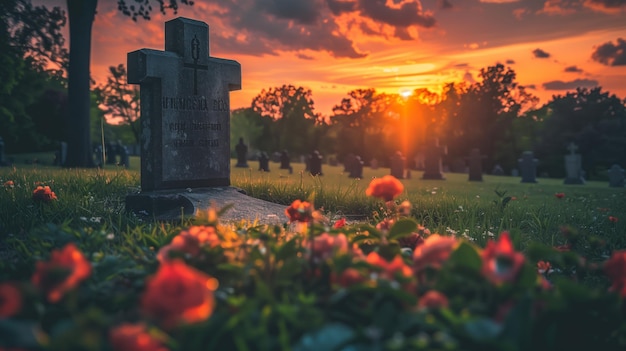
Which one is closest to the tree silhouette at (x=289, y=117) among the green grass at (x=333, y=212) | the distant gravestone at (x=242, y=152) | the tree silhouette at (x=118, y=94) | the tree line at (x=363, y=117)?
the tree line at (x=363, y=117)

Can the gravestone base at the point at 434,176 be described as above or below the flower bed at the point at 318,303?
below

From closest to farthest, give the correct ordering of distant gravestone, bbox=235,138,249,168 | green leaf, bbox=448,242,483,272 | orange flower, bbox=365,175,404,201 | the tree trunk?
green leaf, bbox=448,242,483,272 < orange flower, bbox=365,175,404,201 < the tree trunk < distant gravestone, bbox=235,138,249,168

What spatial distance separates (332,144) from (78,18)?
49723 mm

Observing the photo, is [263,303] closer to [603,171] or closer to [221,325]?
[221,325]

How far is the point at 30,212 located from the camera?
534 cm

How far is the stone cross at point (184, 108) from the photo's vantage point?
7441mm

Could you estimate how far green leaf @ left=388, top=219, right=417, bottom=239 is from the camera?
254 cm

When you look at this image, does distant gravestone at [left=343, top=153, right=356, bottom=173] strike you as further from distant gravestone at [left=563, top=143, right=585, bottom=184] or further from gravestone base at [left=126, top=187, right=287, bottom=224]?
gravestone base at [left=126, top=187, right=287, bottom=224]

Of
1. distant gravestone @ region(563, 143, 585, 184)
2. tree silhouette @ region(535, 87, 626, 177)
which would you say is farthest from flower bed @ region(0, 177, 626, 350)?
tree silhouette @ region(535, 87, 626, 177)

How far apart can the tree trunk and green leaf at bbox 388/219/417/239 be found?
633 inches

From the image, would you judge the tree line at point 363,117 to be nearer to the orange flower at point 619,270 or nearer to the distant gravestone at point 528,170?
the distant gravestone at point 528,170

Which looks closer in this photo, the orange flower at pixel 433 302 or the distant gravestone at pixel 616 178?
the orange flower at pixel 433 302

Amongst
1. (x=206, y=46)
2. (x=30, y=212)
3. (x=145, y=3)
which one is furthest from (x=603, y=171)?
(x=30, y=212)

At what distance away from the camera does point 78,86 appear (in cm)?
1659
